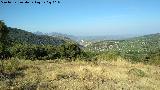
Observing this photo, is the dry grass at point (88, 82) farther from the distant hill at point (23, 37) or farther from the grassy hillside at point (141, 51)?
the distant hill at point (23, 37)

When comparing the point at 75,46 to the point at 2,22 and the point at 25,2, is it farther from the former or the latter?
the point at 25,2

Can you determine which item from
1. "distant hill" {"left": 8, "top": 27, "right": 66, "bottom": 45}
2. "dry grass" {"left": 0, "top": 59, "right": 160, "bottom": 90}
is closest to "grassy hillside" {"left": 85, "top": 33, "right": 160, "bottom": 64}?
"dry grass" {"left": 0, "top": 59, "right": 160, "bottom": 90}

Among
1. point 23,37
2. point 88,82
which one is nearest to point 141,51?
point 23,37

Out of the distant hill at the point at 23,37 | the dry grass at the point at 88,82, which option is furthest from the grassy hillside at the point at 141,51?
the distant hill at the point at 23,37

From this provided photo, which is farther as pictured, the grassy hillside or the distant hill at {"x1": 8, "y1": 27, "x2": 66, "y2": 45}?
the distant hill at {"x1": 8, "y1": 27, "x2": 66, "y2": 45}

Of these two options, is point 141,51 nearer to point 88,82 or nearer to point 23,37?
point 23,37

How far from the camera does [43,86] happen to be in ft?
39.8

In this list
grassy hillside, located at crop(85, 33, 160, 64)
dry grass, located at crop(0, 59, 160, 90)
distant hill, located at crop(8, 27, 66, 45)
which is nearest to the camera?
dry grass, located at crop(0, 59, 160, 90)

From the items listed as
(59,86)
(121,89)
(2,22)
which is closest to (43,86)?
(59,86)

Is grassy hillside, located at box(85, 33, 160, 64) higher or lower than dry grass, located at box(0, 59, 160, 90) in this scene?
lower

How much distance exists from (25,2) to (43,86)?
12.5ft

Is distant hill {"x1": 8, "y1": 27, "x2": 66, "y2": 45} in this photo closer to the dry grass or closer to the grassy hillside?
the grassy hillside

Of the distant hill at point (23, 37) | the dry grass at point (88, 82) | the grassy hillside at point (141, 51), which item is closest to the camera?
the dry grass at point (88, 82)

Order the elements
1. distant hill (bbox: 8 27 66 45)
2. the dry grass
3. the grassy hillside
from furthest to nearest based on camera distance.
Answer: distant hill (bbox: 8 27 66 45), the grassy hillside, the dry grass
